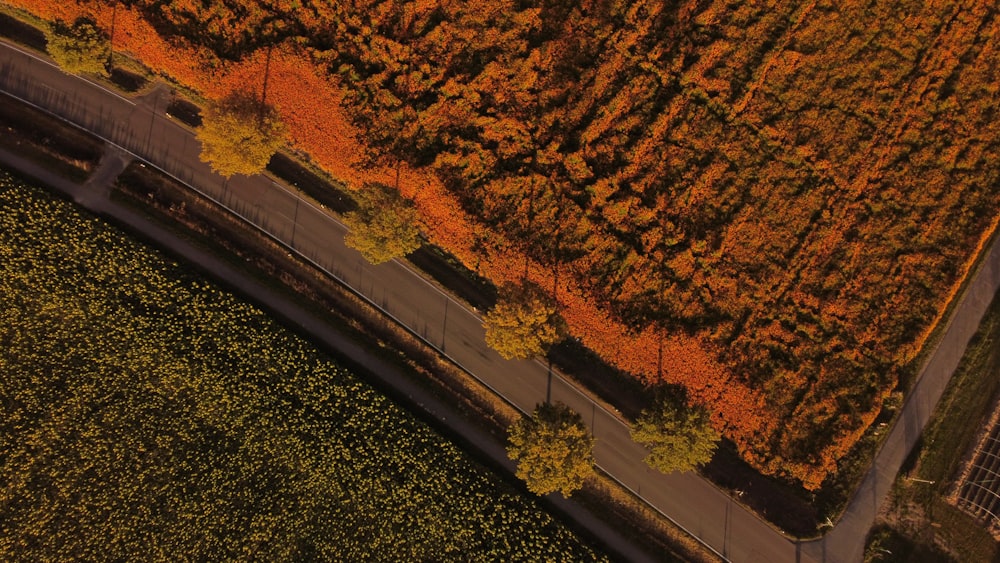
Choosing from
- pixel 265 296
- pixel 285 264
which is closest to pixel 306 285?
pixel 285 264

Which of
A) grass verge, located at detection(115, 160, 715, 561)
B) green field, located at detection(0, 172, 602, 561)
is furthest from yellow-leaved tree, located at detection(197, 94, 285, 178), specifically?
green field, located at detection(0, 172, 602, 561)

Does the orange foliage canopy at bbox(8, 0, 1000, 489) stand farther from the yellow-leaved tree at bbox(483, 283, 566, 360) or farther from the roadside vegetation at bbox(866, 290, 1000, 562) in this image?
the roadside vegetation at bbox(866, 290, 1000, 562)

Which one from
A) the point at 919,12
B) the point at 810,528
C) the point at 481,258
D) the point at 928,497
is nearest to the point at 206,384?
the point at 481,258

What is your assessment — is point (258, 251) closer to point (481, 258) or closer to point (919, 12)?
point (481, 258)

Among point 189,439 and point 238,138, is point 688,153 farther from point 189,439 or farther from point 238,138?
point 189,439

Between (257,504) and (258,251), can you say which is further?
(258,251)

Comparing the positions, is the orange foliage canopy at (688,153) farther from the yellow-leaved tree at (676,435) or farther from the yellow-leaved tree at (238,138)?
the yellow-leaved tree at (676,435)
